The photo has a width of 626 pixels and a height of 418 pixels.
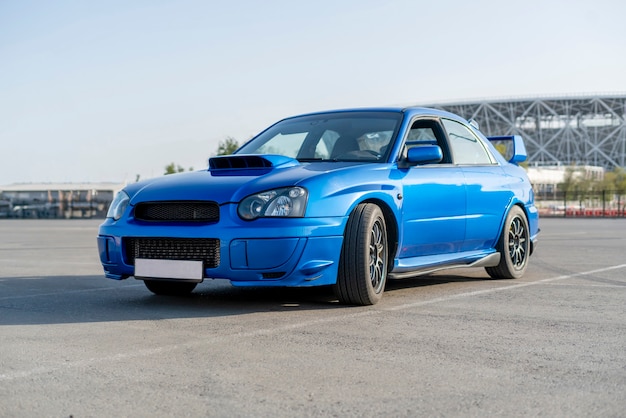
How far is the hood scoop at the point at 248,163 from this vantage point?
556 centimetres

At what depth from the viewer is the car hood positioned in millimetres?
5145

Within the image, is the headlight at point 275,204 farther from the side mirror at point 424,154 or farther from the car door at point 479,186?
the car door at point 479,186

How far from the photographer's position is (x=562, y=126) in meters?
116

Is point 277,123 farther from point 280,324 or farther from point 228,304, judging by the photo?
point 280,324

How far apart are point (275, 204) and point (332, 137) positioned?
150 cm

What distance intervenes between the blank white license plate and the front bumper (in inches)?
2.8

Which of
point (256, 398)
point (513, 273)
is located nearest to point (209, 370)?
point (256, 398)

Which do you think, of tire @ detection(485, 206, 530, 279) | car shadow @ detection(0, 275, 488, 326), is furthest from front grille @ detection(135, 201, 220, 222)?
tire @ detection(485, 206, 530, 279)

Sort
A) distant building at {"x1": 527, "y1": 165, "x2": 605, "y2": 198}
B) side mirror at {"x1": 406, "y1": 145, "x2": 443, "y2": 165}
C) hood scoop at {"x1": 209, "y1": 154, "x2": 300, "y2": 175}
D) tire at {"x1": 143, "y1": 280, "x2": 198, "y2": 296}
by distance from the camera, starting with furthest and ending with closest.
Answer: distant building at {"x1": 527, "y1": 165, "x2": 605, "y2": 198}
tire at {"x1": 143, "y1": 280, "x2": 198, "y2": 296}
side mirror at {"x1": 406, "y1": 145, "x2": 443, "y2": 165}
hood scoop at {"x1": 209, "y1": 154, "x2": 300, "y2": 175}

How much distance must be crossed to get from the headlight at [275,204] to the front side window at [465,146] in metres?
2.20

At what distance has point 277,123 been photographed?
714 cm

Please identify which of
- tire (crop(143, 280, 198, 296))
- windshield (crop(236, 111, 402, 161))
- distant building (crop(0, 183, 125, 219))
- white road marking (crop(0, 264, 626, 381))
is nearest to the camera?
white road marking (crop(0, 264, 626, 381))

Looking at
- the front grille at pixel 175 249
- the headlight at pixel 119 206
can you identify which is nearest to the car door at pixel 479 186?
the front grille at pixel 175 249

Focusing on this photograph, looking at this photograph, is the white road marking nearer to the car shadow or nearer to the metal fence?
the car shadow
